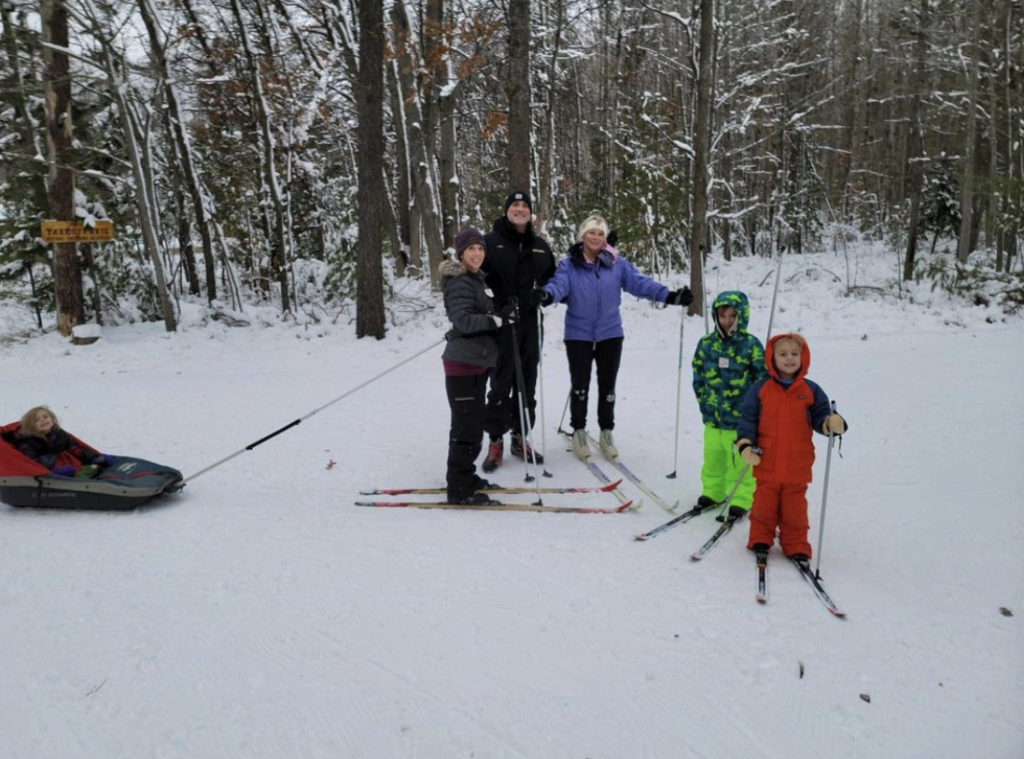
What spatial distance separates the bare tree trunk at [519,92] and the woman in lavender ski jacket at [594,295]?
402cm

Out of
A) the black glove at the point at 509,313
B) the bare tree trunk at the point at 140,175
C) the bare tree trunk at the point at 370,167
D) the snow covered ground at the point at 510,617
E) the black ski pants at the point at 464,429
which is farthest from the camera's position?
the bare tree trunk at the point at 140,175

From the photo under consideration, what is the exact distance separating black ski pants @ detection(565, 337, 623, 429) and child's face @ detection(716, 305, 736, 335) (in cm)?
125

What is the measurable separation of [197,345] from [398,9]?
9433 millimetres

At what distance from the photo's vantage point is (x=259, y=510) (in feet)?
16.2

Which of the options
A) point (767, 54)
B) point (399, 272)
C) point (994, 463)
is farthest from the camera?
point (767, 54)

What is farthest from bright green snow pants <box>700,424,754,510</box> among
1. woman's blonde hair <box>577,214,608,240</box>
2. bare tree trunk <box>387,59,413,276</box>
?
bare tree trunk <box>387,59,413,276</box>

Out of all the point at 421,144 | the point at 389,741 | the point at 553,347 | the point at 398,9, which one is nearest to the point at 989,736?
the point at 389,741

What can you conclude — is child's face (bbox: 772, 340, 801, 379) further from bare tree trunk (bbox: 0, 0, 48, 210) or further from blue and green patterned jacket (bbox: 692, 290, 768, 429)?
bare tree trunk (bbox: 0, 0, 48, 210)

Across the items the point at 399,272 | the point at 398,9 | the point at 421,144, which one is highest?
the point at 398,9

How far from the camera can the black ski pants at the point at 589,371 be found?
5.62m

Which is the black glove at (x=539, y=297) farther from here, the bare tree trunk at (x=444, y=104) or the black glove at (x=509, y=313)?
the bare tree trunk at (x=444, y=104)

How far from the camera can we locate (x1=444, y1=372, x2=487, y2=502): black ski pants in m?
4.75

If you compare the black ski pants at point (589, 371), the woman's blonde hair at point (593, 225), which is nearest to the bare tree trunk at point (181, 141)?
the woman's blonde hair at point (593, 225)

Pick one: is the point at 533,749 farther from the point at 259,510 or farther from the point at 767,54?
the point at 767,54
